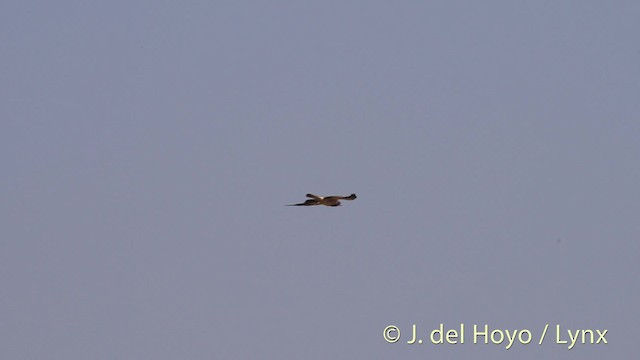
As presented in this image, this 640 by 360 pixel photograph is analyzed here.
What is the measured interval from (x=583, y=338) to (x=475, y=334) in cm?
701

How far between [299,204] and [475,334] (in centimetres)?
2631

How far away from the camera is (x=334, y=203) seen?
6469cm

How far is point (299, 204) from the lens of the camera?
6456 centimetres

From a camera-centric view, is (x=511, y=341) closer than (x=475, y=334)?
Result: Yes

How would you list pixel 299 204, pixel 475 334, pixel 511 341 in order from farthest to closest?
1. pixel 475 334
2. pixel 511 341
3. pixel 299 204

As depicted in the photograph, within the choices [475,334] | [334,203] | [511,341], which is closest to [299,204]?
[334,203]

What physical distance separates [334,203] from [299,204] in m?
1.23

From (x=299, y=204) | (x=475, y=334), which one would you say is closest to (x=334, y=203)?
(x=299, y=204)

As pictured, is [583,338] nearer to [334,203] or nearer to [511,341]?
[511,341]

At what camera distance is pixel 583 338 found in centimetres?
8325

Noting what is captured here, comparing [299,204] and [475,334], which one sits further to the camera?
[475,334]

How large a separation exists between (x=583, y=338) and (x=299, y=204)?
23406 millimetres

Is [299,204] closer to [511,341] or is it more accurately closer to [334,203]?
[334,203]

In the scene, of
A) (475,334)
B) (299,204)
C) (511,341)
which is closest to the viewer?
(299,204)
